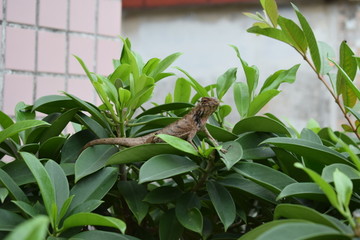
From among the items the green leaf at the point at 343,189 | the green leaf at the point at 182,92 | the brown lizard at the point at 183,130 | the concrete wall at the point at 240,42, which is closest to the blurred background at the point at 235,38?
the concrete wall at the point at 240,42

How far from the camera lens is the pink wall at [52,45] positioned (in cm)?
151

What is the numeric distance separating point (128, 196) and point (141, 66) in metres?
0.27

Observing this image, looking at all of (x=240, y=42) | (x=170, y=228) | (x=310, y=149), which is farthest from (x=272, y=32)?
(x=240, y=42)

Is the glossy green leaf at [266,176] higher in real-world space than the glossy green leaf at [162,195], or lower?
higher

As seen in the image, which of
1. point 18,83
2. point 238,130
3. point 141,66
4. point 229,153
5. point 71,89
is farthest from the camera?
point 71,89

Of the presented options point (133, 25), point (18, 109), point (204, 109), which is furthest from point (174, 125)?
point (133, 25)

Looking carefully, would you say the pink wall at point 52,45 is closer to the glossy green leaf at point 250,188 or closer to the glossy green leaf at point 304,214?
the glossy green leaf at point 250,188

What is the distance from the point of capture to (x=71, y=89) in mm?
1652

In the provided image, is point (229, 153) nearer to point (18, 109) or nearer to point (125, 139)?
point (125, 139)

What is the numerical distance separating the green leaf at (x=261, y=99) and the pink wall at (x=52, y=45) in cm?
71

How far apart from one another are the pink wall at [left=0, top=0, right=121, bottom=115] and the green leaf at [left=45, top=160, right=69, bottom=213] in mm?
782

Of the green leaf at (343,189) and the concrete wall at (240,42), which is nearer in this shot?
the green leaf at (343,189)

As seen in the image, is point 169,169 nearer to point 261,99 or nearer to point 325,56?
point 261,99

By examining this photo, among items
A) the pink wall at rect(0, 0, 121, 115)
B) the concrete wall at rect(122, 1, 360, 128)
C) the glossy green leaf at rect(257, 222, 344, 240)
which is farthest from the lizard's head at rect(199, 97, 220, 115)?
the concrete wall at rect(122, 1, 360, 128)
